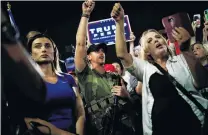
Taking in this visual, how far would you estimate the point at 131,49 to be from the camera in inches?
112

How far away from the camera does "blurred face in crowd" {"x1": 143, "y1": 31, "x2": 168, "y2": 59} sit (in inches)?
94.7

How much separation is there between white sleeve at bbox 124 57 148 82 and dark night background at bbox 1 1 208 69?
0.83m

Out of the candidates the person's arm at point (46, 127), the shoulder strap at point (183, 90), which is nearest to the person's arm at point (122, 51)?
the shoulder strap at point (183, 90)

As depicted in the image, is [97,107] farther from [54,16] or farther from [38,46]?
[54,16]

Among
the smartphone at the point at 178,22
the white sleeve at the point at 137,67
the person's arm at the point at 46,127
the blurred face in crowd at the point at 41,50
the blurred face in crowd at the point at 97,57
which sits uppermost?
the smartphone at the point at 178,22

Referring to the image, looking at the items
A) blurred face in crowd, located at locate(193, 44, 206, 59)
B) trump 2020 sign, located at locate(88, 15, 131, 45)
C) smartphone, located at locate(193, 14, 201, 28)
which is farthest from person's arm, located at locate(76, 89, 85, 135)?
smartphone, located at locate(193, 14, 201, 28)

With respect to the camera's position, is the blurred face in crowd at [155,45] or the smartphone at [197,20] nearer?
the blurred face in crowd at [155,45]

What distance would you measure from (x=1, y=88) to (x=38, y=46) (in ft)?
1.44

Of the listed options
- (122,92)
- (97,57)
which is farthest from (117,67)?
(122,92)

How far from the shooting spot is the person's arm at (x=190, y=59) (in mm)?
2365

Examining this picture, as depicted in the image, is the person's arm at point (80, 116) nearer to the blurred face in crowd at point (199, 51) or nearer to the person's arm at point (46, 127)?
the person's arm at point (46, 127)

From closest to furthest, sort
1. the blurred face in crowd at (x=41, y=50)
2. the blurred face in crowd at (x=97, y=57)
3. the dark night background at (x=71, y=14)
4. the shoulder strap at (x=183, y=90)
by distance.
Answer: the shoulder strap at (x=183, y=90) < the blurred face in crowd at (x=41, y=50) < the blurred face in crowd at (x=97, y=57) < the dark night background at (x=71, y=14)

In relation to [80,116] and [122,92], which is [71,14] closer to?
[122,92]

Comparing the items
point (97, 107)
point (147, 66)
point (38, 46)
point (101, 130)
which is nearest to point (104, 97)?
point (97, 107)
